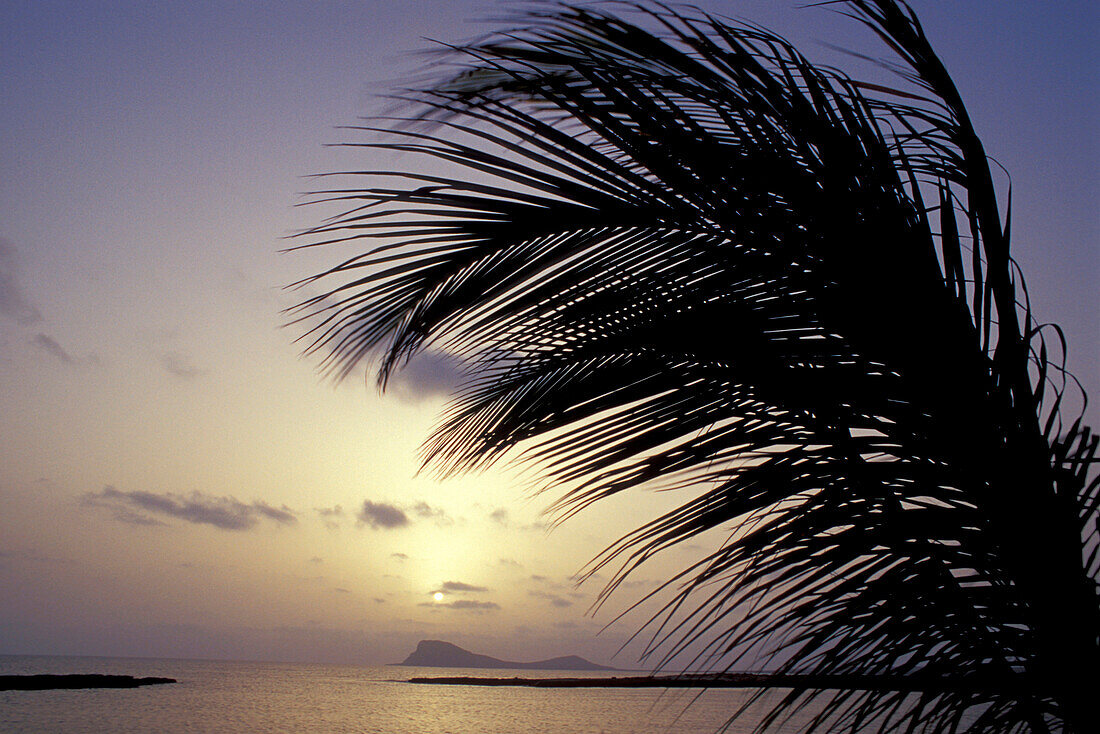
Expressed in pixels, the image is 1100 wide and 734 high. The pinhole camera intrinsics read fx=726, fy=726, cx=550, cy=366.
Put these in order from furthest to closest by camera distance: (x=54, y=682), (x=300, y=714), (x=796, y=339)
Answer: (x=54, y=682)
(x=300, y=714)
(x=796, y=339)

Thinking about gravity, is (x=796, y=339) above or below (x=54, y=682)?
above

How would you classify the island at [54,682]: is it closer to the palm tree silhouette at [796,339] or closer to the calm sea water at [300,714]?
the calm sea water at [300,714]

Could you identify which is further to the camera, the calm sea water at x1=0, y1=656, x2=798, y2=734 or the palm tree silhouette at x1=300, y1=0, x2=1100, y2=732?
the calm sea water at x1=0, y1=656, x2=798, y2=734

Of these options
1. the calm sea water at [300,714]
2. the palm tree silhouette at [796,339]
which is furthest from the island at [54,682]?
the palm tree silhouette at [796,339]

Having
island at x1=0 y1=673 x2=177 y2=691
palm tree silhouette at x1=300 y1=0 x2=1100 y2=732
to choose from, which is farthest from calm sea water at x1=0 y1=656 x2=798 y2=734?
palm tree silhouette at x1=300 y1=0 x2=1100 y2=732

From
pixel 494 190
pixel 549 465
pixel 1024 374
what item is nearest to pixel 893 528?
pixel 1024 374

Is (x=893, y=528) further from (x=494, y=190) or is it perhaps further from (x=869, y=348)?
(x=494, y=190)

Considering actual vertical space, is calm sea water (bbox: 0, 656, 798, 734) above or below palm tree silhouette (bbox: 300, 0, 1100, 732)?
below

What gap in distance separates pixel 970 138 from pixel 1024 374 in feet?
1.77

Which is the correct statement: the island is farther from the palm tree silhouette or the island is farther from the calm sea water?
the palm tree silhouette

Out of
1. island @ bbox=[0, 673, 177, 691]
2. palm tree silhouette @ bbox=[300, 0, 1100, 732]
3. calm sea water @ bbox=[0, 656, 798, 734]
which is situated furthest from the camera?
island @ bbox=[0, 673, 177, 691]

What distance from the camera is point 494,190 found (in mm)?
1593

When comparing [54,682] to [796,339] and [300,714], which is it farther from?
[796,339]

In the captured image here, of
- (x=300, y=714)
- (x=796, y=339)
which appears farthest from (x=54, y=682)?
(x=796, y=339)
